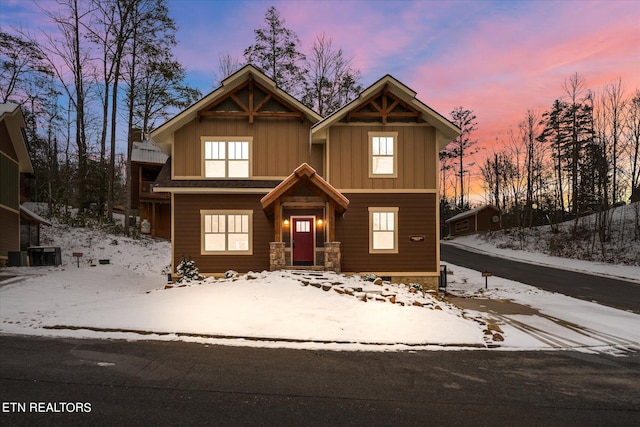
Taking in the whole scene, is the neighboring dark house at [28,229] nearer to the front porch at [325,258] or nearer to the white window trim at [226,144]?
the white window trim at [226,144]

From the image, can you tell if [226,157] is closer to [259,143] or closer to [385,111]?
[259,143]

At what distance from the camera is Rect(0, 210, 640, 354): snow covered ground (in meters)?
7.86

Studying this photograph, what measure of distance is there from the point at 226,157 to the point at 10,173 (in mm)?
12689

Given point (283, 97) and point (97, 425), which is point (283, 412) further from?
point (283, 97)

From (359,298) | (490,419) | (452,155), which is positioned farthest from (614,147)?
(490,419)

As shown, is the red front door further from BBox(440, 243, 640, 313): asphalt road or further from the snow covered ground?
BBox(440, 243, 640, 313): asphalt road

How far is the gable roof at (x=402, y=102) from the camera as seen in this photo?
15.2 metres

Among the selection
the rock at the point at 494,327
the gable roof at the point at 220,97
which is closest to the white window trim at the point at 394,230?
the gable roof at the point at 220,97

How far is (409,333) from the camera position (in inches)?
324

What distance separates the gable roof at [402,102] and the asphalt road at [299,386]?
1029 centimetres

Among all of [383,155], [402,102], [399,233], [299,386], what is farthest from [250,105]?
[299,386]

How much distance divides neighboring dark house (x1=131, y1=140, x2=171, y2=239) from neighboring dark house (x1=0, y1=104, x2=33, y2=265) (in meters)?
9.61

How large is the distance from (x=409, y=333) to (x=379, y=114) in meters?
10.1

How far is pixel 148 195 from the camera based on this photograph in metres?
29.5
